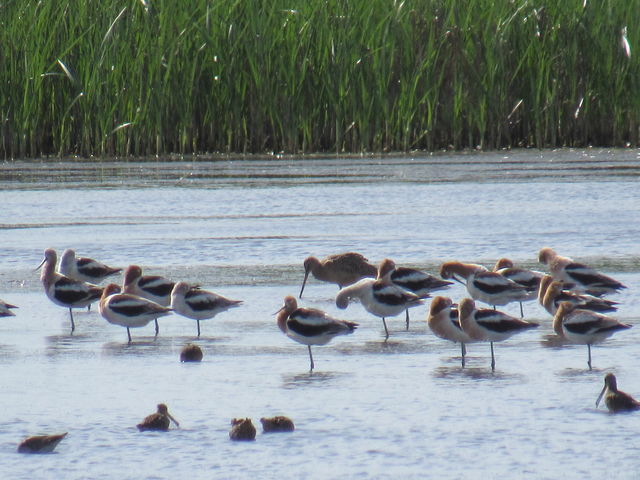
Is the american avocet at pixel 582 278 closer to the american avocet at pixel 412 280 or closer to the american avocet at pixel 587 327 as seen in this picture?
the american avocet at pixel 412 280

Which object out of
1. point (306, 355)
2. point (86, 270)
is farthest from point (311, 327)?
point (86, 270)

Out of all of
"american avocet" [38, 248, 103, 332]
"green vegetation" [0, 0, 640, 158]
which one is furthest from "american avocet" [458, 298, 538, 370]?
"green vegetation" [0, 0, 640, 158]

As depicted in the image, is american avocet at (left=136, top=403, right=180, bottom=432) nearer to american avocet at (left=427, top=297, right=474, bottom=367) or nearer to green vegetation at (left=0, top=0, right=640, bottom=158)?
american avocet at (left=427, top=297, right=474, bottom=367)

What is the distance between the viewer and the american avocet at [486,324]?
7.76m

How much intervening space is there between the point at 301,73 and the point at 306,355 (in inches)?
505

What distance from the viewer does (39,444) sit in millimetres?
5695

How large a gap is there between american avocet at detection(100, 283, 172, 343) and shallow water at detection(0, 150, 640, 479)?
0.15 m

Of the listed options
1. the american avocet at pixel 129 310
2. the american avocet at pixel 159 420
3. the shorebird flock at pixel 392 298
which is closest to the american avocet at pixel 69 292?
the shorebird flock at pixel 392 298

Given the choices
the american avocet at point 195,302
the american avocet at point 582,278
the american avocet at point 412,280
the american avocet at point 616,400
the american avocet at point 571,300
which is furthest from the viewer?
the american avocet at point 412,280

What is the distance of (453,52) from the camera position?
20.8 meters

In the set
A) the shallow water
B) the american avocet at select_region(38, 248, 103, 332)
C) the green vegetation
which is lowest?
the shallow water

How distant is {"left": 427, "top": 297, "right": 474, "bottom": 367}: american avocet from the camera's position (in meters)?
7.91

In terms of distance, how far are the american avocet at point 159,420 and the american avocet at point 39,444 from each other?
0.45 m

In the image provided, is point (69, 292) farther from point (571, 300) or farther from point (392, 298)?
point (571, 300)
